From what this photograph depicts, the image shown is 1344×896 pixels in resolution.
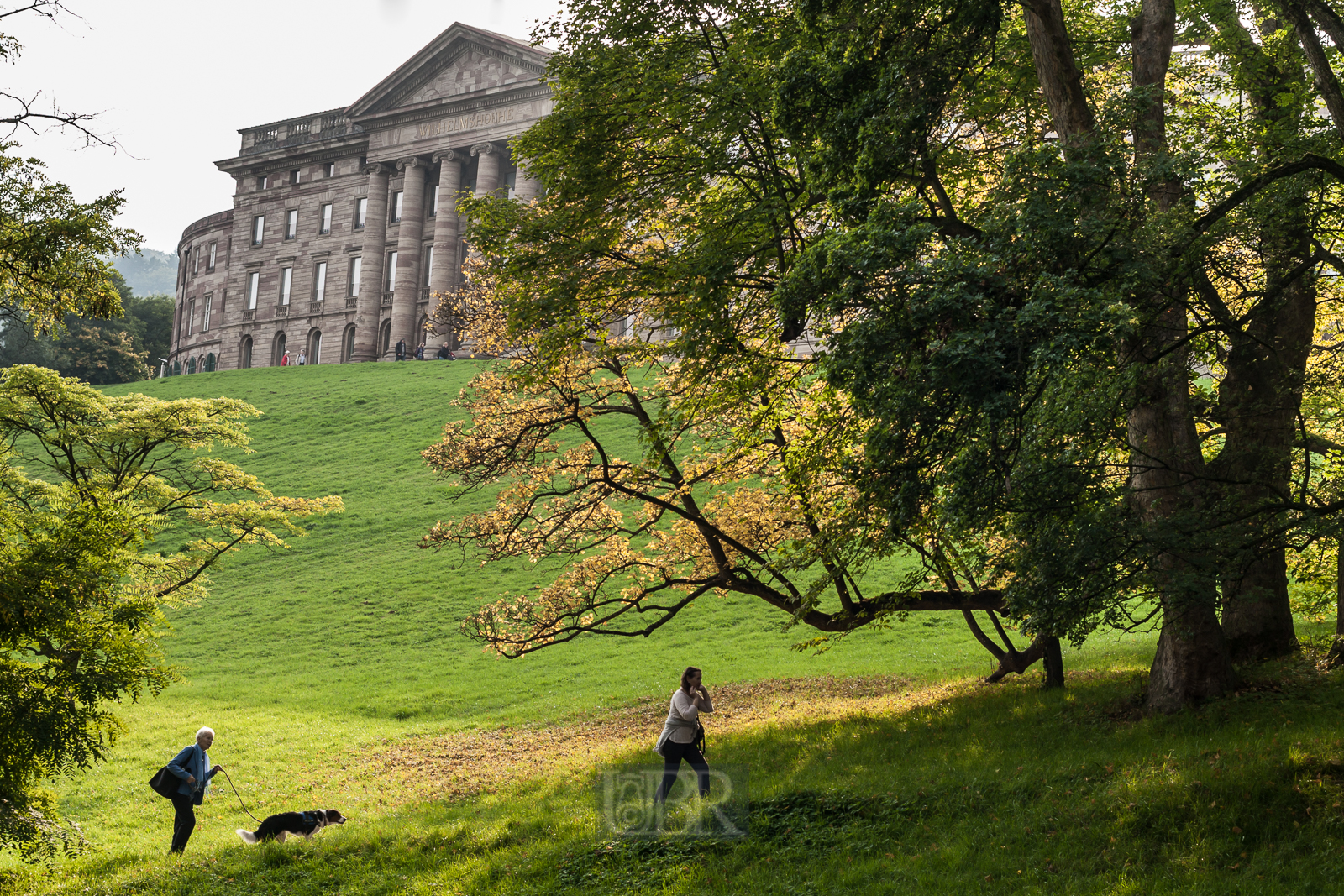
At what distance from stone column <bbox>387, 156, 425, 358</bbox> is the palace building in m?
0.10

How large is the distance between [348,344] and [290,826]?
74.4 metres

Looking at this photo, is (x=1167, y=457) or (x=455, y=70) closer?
(x=1167, y=457)

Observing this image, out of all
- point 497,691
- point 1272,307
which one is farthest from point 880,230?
point 497,691

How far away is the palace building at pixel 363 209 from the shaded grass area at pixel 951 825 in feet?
207

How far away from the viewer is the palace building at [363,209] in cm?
7550

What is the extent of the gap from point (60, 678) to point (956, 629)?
2220 cm

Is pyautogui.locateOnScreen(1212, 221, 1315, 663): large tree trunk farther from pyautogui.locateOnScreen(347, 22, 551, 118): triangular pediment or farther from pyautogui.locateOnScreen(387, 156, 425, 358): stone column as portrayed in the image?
pyautogui.locateOnScreen(387, 156, 425, 358): stone column

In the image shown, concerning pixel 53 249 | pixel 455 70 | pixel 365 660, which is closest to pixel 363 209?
pixel 455 70

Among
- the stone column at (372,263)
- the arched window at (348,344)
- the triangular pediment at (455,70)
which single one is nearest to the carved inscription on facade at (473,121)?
the triangular pediment at (455,70)

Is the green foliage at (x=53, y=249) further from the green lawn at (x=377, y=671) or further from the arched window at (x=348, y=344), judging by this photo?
the arched window at (x=348, y=344)

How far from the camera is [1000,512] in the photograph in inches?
357

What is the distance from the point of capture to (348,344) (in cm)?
8275

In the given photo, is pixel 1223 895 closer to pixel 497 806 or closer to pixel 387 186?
pixel 497 806

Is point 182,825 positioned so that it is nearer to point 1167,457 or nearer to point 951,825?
point 951,825
